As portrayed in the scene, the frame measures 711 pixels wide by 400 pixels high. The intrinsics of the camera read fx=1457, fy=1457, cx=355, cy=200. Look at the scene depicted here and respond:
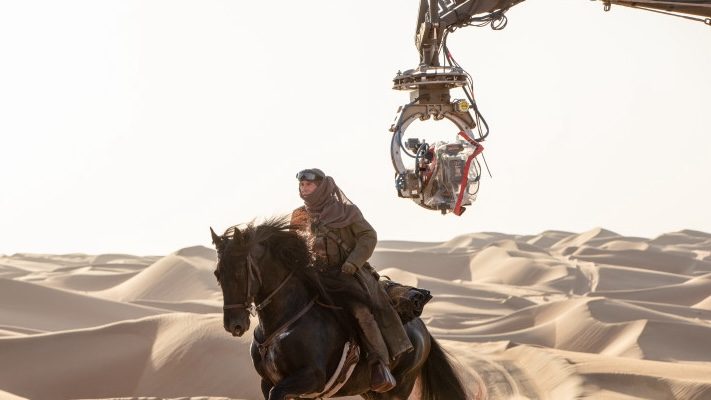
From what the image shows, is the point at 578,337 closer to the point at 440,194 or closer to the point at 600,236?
the point at 440,194

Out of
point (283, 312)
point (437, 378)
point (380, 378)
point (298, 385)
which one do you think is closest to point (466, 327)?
point (437, 378)

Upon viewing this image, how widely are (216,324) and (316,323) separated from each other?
14.4 meters

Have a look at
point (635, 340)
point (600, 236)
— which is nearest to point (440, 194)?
point (635, 340)

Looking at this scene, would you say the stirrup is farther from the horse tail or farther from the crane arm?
the crane arm

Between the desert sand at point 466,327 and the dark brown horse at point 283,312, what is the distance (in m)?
4.03

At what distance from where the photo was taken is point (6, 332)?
32531 mm

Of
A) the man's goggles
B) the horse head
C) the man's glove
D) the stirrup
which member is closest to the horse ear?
the horse head

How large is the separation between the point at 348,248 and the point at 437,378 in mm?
2158

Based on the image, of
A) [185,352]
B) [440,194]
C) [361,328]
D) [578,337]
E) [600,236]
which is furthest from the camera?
[600,236]

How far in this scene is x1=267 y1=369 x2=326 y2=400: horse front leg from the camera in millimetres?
11992

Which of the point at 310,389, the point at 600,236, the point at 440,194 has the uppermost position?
the point at 440,194

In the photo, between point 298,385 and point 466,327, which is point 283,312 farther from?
point 466,327

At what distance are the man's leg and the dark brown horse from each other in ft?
0.43

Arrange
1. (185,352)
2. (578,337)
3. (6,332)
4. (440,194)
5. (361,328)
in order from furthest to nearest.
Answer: (578,337) < (6,332) < (185,352) < (361,328) < (440,194)
